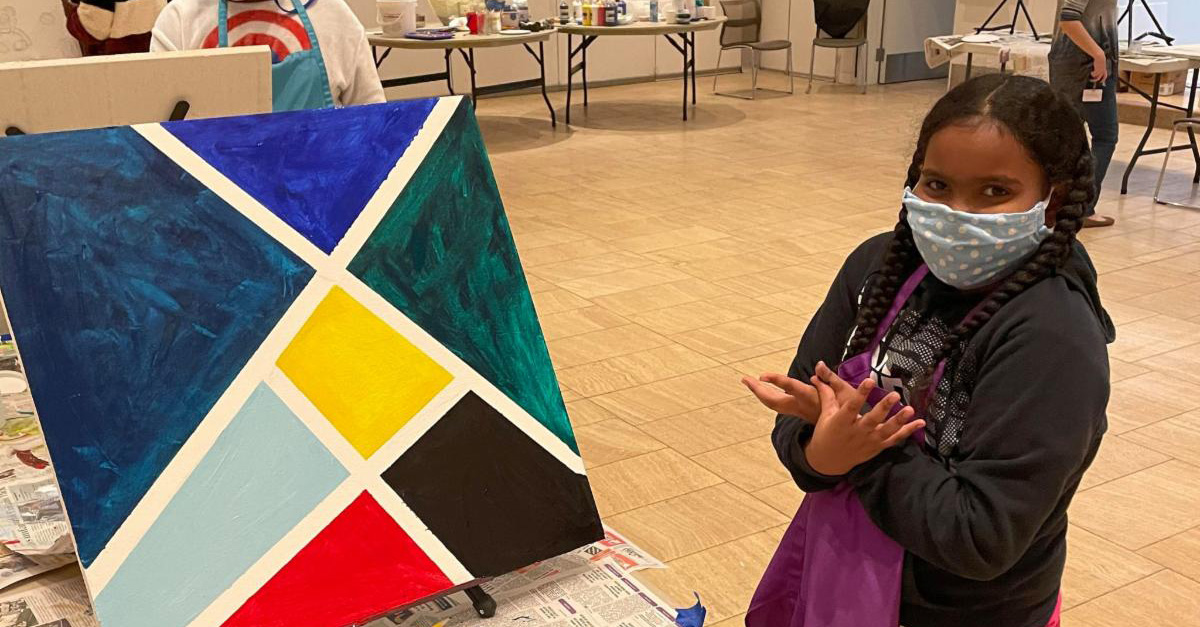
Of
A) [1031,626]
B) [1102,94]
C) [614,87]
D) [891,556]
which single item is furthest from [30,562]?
[614,87]

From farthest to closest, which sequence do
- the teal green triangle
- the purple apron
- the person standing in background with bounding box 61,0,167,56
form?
the person standing in background with bounding box 61,0,167,56, the teal green triangle, the purple apron

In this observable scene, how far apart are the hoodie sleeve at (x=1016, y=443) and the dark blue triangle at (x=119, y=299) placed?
938 mm

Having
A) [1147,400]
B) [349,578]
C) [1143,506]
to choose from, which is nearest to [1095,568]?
[1143,506]

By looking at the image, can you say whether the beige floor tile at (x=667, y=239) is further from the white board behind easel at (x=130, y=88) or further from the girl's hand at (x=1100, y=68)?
the white board behind easel at (x=130, y=88)

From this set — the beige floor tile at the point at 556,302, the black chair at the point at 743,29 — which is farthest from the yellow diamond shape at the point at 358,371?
the black chair at the point at 743,29

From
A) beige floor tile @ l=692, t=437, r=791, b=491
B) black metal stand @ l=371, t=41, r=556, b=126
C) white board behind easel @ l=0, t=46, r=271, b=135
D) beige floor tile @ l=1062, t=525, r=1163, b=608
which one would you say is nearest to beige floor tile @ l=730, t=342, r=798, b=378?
beige floor tile @ l=692, t=437, r=791, b=491

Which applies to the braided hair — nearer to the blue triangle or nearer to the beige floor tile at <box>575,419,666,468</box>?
the blue triangle

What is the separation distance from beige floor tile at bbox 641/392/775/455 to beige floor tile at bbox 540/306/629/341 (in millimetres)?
804

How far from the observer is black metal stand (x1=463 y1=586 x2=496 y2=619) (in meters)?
1.72

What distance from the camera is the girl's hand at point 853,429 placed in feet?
3.74

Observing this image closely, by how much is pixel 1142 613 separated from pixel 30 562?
2038 millimetres

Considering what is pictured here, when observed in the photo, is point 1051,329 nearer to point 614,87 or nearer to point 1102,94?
point 1102,94

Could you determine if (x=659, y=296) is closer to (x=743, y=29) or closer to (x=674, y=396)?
(x=674, y=396)

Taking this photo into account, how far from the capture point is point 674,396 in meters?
3.38
